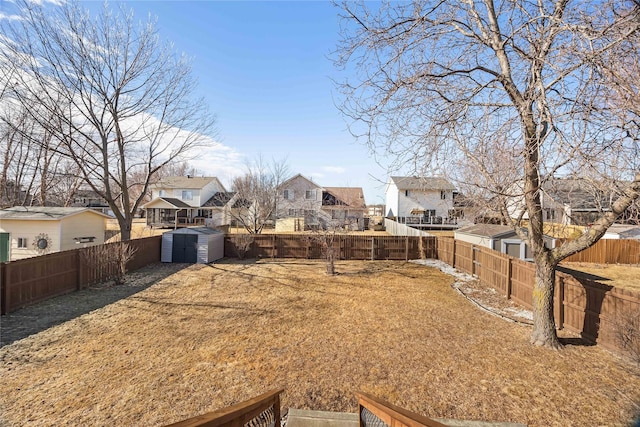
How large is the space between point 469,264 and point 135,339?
12.4 meters

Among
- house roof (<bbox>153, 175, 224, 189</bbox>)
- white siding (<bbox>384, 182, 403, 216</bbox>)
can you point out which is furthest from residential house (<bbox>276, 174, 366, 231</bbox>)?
house roof (<bbox>153, 175, 224, 189</bbox>)

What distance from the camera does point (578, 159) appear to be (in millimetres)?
3719

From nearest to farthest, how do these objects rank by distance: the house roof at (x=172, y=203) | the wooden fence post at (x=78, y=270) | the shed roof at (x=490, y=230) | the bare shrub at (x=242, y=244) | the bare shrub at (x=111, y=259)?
1. the wooden fence post at (x=78, y=270)
2. the bare shrub at (x=111, y=259)
3. the shed roof at (x=490, y=230)
4. the bare shrub at (x=242, y=244)
5. the house roof at (x=172, y=203)

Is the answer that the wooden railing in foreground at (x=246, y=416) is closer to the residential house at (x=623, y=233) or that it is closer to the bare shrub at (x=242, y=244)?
the bare shrub at (x=242, y=244)

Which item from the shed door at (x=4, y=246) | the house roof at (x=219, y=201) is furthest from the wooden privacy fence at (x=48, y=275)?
the house roof at (x=219, y=201)

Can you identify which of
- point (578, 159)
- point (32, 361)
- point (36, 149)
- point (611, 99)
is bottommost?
point (32, 361)

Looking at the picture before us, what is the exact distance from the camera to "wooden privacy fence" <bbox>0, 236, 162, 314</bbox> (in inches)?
290

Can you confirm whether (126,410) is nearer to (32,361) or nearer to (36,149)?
→ (32,361)

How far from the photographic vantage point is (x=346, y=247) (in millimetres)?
17422

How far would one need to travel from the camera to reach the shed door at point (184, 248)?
602 inches

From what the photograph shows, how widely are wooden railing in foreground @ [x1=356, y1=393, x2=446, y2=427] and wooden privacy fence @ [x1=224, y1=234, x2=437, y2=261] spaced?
14412mm

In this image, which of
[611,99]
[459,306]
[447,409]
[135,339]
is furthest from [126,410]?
[459,306]

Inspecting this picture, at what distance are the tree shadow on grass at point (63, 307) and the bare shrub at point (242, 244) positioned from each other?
17.2 feet

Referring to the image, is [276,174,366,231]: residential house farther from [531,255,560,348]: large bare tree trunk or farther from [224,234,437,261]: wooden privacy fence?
[531,255,560,348]: large bare tree trunk
